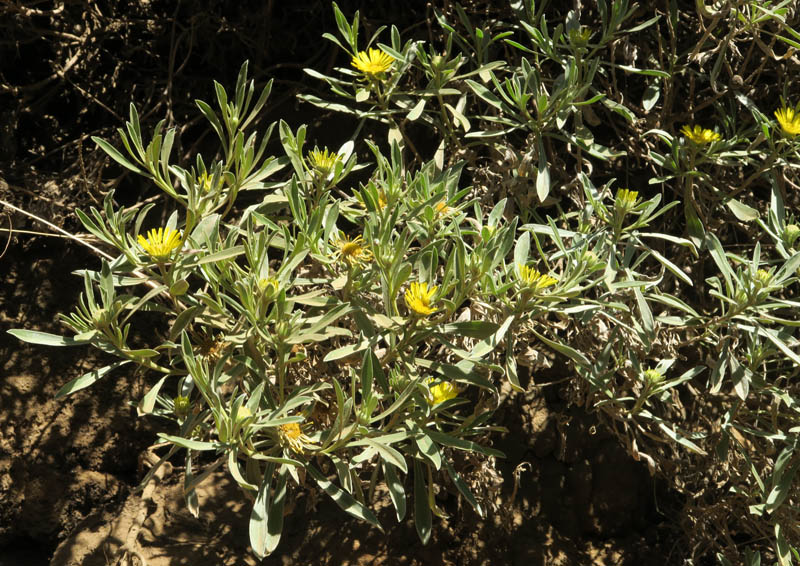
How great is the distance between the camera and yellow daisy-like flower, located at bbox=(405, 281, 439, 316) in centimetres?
130

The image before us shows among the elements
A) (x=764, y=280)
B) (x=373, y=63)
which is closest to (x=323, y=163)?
(x=373, y=63)

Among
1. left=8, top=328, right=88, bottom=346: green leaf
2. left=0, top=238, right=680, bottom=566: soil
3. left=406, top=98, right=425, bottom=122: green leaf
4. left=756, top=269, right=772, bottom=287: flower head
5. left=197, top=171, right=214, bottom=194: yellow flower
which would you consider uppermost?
left=197, top=171, right=214, bottom=194: yellow flower

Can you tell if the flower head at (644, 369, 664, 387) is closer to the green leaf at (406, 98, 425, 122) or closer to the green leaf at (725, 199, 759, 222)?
the green leaf at (725, 199, 759, 222)

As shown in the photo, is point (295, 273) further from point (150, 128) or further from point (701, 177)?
point (701, 177)

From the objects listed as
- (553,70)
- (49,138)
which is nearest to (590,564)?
(553,70)

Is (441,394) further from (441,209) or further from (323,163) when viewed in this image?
(323,163)

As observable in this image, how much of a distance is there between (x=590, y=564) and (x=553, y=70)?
1247 millimetres

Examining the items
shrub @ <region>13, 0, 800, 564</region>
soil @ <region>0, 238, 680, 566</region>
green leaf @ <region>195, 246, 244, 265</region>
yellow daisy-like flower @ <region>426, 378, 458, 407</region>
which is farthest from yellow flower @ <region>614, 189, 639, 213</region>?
green leaf @ <region>195, 246, 244, 265</region>

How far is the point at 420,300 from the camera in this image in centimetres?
131

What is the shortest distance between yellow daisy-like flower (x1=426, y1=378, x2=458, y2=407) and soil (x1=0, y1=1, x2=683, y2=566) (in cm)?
49

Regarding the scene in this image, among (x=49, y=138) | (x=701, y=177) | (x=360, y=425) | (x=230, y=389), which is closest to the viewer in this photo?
(x=360, y=425)

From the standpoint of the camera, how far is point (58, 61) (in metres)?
2.14

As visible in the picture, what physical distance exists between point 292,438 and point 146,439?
0.82 metres

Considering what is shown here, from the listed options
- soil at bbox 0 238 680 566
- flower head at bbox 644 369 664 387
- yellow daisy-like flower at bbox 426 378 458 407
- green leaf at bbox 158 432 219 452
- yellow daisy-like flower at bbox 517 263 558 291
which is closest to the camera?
green leaf at bbox 158 432 219 452
